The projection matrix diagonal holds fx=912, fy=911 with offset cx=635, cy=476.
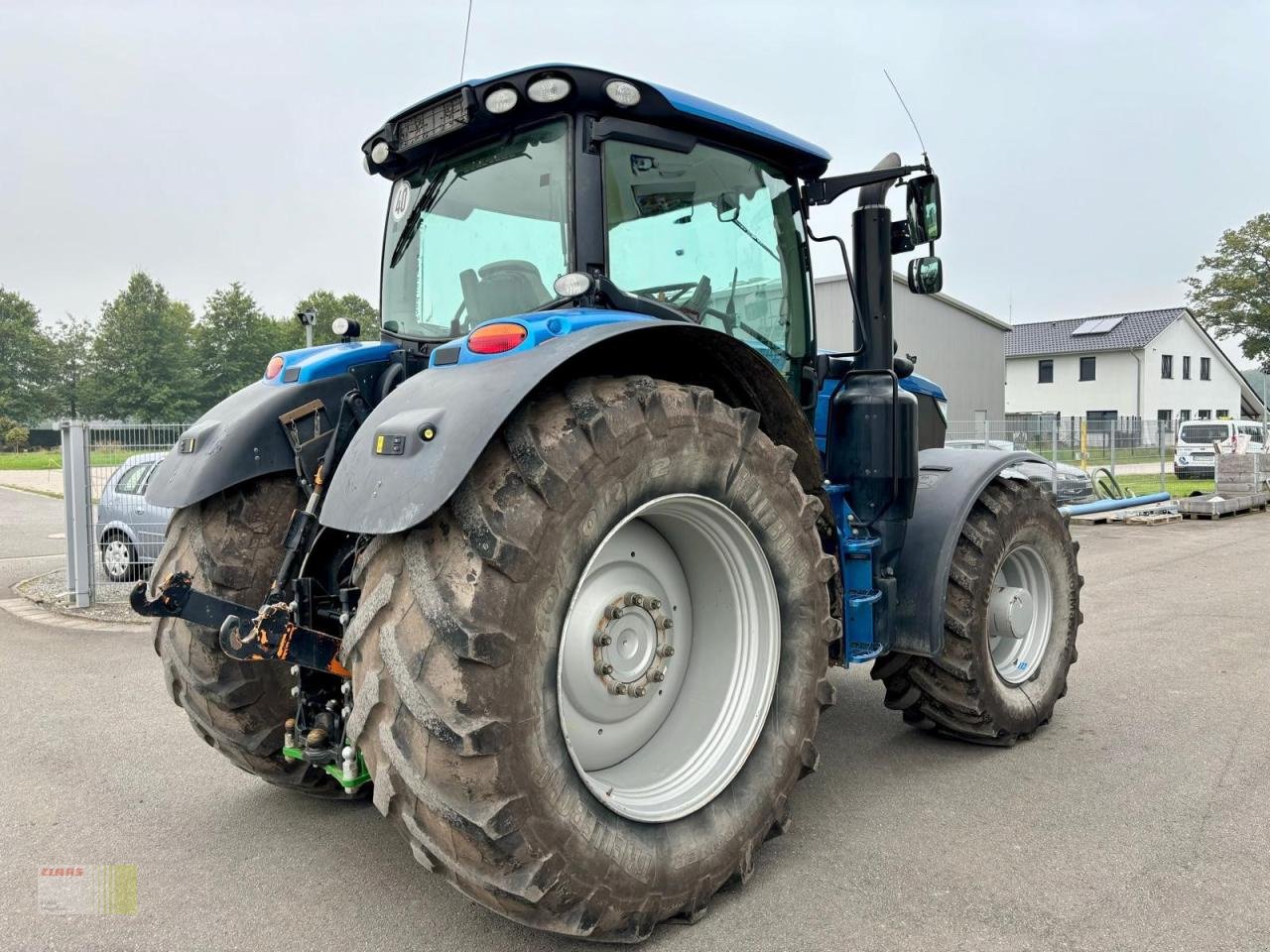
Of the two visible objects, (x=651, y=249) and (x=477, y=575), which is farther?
(x=651, y=249)

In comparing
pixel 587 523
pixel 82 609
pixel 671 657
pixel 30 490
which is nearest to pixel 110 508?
pixel 82 609

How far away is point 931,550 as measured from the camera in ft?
12.4

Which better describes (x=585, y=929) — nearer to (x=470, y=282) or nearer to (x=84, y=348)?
(x=470, y=282)

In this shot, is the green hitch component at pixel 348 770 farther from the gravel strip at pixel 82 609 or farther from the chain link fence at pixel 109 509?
the chain link fence at pixel 109 509

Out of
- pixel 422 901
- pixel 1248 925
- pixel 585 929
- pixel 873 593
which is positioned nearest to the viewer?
pixel 585 929

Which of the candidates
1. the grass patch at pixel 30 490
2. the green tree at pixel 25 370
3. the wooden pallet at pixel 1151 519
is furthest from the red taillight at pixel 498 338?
the green tree at pixel 25 370

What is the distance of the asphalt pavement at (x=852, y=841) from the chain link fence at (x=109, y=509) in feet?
10.6

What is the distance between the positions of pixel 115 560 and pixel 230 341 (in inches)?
2395

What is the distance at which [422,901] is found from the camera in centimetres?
278

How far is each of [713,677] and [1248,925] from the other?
165 cm

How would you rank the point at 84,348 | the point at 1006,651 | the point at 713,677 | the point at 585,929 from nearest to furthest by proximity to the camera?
the point at 585,929
the point at 713,677
the point at 1006,651
the point at 84,348

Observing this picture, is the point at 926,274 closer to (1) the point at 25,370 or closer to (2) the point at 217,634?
(2) the point at 217,634

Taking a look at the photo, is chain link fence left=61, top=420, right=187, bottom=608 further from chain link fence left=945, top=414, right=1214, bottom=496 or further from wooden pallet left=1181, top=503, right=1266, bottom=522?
wooden pallet left=1181, top=503, right=1266, bottom=522

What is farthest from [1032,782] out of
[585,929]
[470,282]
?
[470,282]
